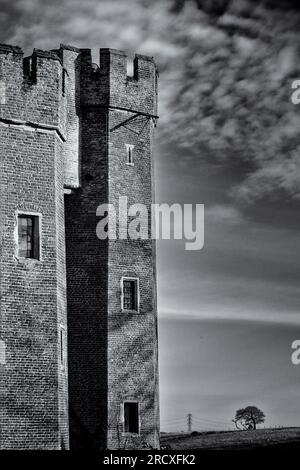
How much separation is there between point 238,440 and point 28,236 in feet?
38.4

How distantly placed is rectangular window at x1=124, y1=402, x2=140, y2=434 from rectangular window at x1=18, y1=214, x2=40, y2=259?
7.14 metres

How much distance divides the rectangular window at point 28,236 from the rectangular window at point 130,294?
530cm

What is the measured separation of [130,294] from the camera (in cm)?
3384

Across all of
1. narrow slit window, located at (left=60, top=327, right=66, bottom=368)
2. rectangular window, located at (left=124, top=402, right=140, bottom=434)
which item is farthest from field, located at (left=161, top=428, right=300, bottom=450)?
narrow slit window, located at (left=60, top=327, right=66, bottom=368)

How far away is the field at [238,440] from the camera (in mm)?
31406

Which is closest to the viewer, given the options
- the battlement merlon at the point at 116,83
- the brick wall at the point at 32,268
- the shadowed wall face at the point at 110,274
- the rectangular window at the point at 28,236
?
the brick wall at the point at 32,268

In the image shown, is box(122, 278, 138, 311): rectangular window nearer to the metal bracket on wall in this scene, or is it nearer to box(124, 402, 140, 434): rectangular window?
box(124, 402, 140, 434): rectangular window

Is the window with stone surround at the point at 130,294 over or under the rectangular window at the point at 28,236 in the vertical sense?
under

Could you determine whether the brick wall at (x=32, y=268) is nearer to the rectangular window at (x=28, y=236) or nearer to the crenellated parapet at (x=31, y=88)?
the crenellated parapet at (x=31, y=88)

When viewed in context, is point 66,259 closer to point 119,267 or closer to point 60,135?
point 119,267

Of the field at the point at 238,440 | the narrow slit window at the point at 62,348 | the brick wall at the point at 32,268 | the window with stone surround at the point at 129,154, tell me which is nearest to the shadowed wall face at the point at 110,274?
the window with stone surround at the point at 129,154

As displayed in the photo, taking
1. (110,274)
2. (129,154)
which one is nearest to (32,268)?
(110,274)

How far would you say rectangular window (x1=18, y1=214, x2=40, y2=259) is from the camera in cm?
2917

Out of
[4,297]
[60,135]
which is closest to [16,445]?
[4,297]
